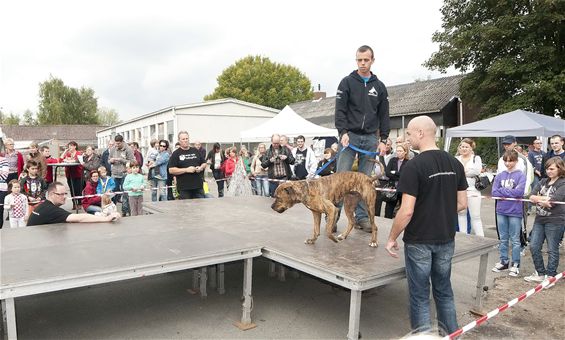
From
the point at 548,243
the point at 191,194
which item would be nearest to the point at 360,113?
the point at 548,243

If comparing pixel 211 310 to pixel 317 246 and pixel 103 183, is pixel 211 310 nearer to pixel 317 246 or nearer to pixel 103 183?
pixel 317 246

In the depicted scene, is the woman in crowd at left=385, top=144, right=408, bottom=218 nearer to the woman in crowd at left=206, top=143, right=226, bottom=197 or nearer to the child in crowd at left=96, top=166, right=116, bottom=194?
the child in crowd at left=96, top=166, right=116, bottom=194

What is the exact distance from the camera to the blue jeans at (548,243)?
5055 mm

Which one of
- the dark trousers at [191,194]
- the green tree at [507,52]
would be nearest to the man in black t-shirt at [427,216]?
the dark trousers at [191,194]

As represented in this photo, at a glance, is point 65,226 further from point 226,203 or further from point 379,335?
point 379,335

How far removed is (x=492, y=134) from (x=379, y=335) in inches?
370

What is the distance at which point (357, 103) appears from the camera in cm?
444

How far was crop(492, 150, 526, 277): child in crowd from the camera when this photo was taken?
5.58 meters

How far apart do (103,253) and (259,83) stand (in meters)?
47.1

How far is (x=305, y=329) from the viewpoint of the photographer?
3.96m

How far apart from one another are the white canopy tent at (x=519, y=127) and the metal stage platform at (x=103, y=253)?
30.6 feet

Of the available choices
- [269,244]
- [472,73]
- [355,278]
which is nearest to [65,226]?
[269,244]

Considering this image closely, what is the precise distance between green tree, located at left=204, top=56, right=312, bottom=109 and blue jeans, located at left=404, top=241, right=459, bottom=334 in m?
45.9

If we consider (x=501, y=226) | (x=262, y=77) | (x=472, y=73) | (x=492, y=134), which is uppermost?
(x=262, y=77)
